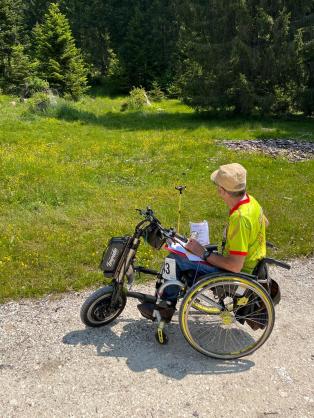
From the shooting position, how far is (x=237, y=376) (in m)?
4.46

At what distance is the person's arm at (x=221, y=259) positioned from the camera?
14.2 ft

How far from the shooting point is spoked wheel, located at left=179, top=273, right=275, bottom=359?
4391 millimetres

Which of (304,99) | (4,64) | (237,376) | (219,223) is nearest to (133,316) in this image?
(237,376)

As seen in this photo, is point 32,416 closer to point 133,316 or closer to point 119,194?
point 133,316

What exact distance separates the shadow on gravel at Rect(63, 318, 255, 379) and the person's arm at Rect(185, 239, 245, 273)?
1.20 m

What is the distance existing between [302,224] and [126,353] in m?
5.52

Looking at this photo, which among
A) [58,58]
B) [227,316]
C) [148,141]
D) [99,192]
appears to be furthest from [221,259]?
[58,58]

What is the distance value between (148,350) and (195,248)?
147cm

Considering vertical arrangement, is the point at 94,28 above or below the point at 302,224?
above

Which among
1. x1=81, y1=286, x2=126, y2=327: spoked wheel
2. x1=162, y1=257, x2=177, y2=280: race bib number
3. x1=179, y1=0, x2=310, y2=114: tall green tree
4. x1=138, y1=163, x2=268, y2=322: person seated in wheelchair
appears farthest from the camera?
x1=179, y1=0, x2=310, y2=114: tall green tree

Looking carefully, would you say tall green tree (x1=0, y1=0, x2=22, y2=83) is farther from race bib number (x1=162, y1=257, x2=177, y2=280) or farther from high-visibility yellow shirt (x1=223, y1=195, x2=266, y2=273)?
high-visibility yellow shirt (x1=223, y1=195, x2=266, y2=273)

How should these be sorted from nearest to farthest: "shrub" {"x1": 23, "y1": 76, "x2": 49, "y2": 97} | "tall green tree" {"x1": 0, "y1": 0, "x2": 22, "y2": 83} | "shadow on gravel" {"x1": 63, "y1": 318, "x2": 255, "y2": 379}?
"shadow on gravel" {"x1": 63, "y1": 318, "x2": 255, "y2": 379}, "shrub" {"x1": 23, "y1": 76, "x2": 49, "y2": 97}, "tall green tree" {"x1": 0, "y1": 0, "x2": 22, "y2": 83}

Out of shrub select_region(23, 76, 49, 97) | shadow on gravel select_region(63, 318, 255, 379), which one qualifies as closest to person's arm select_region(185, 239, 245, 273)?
shadow on gravel select_region(63, 318, 255, 379)

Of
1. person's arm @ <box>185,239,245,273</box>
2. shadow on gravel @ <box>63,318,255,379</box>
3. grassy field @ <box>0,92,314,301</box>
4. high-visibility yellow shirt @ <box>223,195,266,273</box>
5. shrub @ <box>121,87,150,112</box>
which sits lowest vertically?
shrub @ <box>121,87,150,112</box>
